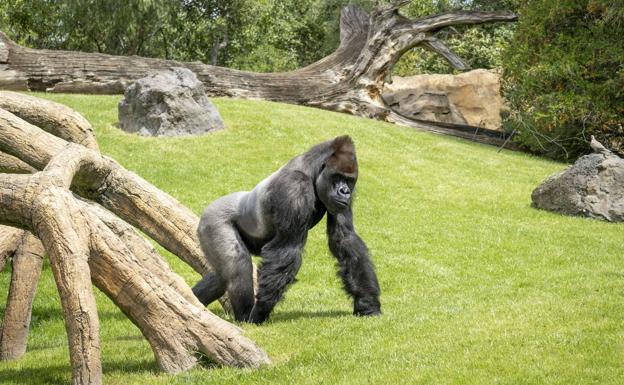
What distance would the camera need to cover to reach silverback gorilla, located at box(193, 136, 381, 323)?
7258mm

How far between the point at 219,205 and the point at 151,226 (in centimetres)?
69

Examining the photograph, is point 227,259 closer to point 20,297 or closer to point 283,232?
point 283,232

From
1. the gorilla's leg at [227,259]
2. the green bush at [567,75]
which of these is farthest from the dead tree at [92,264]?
the green bush at [567,75]

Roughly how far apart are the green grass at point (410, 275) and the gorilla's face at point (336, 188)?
3.48ft

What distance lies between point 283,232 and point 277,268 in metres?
0.33

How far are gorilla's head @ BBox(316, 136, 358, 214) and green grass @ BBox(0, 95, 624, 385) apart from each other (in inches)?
42.9

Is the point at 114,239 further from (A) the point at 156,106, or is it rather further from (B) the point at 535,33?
(B) the point at 535,33

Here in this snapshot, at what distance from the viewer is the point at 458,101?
86.7 ft

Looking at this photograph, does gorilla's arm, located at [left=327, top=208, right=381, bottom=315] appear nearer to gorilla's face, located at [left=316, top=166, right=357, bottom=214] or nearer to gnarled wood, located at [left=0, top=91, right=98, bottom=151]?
gorilla's face, located at [left=316, top=166, right=357, bottom=214]

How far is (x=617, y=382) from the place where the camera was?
514 cm

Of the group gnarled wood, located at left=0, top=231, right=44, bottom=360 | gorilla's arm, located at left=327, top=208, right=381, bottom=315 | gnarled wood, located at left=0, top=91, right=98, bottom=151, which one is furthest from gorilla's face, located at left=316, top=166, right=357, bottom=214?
gnarled wood, located at left=0, top=231, right=44, bottom=360

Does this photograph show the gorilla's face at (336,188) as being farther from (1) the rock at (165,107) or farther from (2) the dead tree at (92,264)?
(1) the rock at (165,107)

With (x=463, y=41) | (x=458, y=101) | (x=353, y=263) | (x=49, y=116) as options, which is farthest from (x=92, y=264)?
(x=463, y=41)

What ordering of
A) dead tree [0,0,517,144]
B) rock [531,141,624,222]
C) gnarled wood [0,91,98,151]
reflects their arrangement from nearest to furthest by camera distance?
gnarled wood [0,91,98,151], rock [531,141,624,222], dead tree [0,0,517,144]
